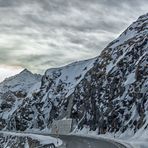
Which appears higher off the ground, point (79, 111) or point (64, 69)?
point (64, 69)

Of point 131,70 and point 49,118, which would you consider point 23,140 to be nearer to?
point 131,70

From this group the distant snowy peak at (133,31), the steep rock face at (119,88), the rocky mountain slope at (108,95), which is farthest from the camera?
the distant snowy peak at (133,31)

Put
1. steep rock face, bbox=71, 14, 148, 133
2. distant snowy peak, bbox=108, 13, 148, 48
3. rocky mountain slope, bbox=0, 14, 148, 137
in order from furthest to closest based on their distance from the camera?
1. distant snowy peak, bbox=108, 13, 148, 48
2. rocky mountain slope, bbox=0, 14, 148, 137
3. steep rock face, bbox=71, 14, 148, 133

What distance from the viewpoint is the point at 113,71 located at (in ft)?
331

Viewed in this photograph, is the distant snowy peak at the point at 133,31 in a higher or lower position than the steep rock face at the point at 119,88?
higher

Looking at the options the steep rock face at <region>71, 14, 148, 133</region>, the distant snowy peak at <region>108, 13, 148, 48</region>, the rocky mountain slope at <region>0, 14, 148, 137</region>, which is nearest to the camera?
the steep rock face at <region>71, 14, 148, 133</region>

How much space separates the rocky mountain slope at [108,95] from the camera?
8038 cm

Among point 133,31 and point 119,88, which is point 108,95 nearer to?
point 119,88

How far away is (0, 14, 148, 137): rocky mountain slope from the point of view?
80.4 m

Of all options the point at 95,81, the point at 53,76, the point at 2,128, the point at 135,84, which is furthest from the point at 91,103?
the point at 2,128

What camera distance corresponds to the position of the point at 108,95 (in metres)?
95.8

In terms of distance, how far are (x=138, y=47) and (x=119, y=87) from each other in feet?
39.2

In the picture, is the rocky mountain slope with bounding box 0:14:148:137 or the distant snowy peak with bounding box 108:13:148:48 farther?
the distant snowy peak with bounding box 108:13:148:48

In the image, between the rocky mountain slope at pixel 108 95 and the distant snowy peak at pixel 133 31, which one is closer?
the rocky mountain slope at pixel 108 95
